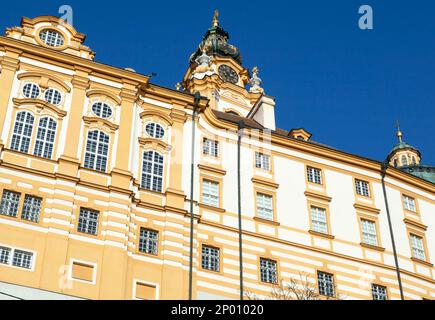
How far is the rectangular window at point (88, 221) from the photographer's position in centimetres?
3566

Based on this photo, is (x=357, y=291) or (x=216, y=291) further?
(x=357, y=291)

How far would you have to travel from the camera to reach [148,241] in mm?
37250

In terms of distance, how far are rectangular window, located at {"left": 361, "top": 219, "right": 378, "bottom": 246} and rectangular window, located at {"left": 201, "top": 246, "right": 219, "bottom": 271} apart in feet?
35.7

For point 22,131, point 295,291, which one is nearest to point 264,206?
point 295,291

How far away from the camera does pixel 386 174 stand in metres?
48.5

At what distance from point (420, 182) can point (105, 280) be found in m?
26.2

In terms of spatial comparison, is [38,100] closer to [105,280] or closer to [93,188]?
[93,188]

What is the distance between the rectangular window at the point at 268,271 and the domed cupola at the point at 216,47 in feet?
153

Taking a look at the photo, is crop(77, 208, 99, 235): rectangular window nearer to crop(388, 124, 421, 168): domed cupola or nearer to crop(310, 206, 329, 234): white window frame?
crop(310, 206, 329, 234): white window frame

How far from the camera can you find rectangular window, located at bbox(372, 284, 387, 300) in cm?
4197

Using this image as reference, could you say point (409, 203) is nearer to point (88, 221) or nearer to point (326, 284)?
point (326, 284)

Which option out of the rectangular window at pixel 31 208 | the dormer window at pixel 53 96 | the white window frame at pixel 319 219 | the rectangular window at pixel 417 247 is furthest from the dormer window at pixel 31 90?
the rectangular window at pixel 417 247

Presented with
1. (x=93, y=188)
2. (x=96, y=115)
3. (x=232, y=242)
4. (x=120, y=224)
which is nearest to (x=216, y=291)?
(x=232, y=242)
